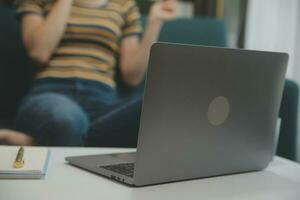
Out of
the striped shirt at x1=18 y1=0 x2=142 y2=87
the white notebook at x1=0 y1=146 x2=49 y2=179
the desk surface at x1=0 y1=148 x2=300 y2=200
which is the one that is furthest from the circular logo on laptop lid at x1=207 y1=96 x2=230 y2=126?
the striped shirt at x1=18 y1=0 x2=142 y2=87

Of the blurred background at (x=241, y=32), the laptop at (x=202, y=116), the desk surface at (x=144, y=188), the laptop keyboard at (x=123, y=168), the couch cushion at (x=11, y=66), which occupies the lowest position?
the desk surface at (x=144, y=188)

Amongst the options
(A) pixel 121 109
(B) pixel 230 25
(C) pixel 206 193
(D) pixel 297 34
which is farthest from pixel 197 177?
(B) pixel 230 25

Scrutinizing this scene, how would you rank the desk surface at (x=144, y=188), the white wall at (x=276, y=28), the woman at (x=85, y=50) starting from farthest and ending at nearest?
the white wall at (x=276, y=28) < the woman at (x=85, y=50) < the desk surface at (x=144, y=188)

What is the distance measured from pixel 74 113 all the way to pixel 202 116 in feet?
2.74

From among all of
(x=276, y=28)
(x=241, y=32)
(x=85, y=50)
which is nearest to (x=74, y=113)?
(x=85, y=50)

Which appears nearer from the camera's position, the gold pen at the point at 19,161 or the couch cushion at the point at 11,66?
the gold pen at the point at 19,161

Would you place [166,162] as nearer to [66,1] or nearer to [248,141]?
[248,141]

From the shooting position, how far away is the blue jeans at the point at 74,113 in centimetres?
148

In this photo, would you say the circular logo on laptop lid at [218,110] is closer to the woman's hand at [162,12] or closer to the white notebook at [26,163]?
the white notebook at [26,163]

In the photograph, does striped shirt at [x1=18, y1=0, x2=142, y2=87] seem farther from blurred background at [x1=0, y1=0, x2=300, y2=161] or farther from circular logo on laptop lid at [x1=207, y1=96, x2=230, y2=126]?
circular logo on laptop lid at [x1=207, y1=96, x2=230, y2=126]

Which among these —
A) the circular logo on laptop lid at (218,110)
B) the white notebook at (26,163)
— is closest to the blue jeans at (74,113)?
the white notebook at (26,163)

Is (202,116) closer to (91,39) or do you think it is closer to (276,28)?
(91,39)

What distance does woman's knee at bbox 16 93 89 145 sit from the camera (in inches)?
57.6

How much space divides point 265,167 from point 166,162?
0.30m
